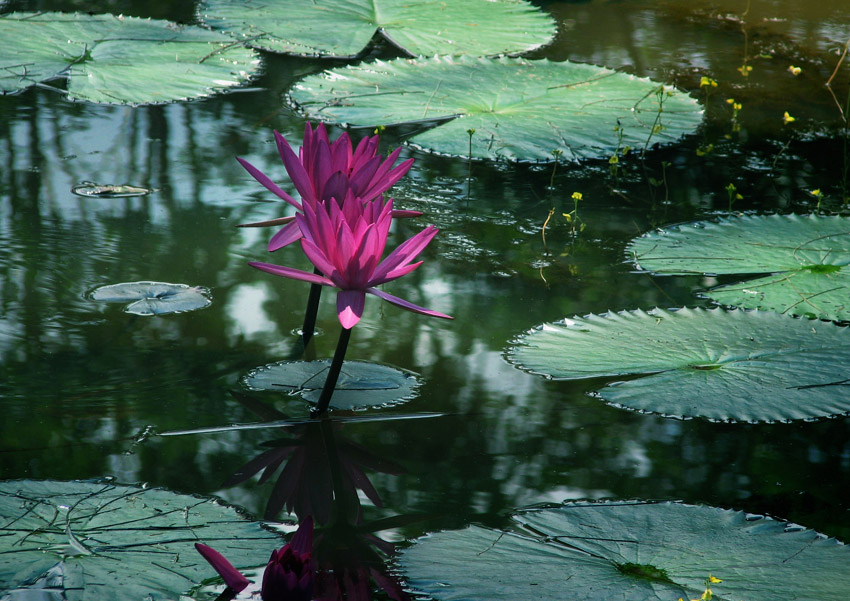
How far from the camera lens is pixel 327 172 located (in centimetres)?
170

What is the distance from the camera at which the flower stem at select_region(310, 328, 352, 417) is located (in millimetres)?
1551

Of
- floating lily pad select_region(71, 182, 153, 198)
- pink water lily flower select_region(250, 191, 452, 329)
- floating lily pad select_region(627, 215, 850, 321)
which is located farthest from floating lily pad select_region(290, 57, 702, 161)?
pink water lily flower select_region(250, 191, 452, 329)

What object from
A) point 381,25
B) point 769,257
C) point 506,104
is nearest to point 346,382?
point 769,257

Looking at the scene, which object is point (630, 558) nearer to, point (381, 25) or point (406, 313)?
point (406, 313)

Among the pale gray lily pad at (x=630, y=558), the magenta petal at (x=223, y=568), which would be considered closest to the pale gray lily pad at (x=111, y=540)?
the magenta petal at (x=223, y=568)

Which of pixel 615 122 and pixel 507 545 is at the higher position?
pixel 615 122

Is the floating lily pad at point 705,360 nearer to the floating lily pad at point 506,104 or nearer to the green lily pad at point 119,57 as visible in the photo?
the floating lily pad at point 506,104

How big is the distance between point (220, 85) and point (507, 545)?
108 inches

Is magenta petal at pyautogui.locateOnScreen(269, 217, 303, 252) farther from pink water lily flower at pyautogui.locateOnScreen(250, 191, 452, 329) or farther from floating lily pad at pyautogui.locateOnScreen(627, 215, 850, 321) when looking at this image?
floating lily pad at pyautogui.locateOnScreen(627, 215, 850, 321)

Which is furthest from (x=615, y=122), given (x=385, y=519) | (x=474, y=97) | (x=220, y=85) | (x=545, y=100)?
(x=385, y=519)

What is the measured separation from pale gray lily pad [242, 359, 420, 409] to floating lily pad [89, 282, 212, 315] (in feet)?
1.09

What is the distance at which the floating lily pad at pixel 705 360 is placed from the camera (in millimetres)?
1769

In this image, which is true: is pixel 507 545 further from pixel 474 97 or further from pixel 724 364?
pixel 474 97

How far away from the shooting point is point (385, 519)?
1.40 meters
